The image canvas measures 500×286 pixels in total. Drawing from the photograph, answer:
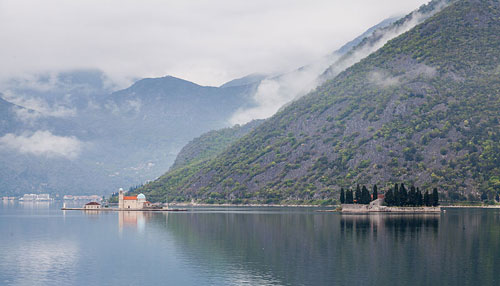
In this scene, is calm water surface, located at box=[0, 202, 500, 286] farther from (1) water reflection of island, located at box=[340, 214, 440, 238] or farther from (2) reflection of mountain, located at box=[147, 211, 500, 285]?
(1) water reflection of island, located at box=[340, 214, 440, 238]

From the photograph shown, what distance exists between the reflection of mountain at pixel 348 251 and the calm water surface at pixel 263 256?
0.15 m

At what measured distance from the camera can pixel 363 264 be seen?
102 meters

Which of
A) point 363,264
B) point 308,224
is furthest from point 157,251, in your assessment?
point 308,224

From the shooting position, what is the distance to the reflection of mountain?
92.8 m

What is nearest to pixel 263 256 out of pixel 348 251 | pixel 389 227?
pixel 348 251

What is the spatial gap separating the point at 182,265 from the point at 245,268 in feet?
38.4

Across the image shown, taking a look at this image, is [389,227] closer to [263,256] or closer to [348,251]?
[348,251]

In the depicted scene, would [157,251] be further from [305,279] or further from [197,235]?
[305,279]

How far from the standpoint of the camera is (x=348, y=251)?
4628 inches

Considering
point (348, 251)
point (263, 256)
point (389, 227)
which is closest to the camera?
point (263, 256)

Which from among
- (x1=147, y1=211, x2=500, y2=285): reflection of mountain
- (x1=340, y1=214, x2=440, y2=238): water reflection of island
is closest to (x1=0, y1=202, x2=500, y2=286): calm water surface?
(x1=147, y1=211, x2=500, y2=285): reflection of mountain

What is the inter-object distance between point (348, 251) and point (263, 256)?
16139mm

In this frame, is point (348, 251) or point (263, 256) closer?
point (263, 256)

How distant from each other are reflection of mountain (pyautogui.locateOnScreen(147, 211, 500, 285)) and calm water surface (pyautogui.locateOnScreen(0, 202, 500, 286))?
151 millimetres
